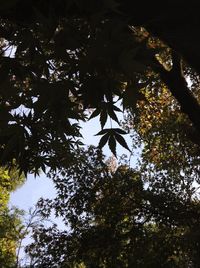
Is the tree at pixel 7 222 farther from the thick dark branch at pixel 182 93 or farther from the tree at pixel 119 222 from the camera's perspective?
the thick dark branch at pixel 182 93

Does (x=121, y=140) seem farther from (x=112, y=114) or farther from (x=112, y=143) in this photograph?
(x=112, y=114)

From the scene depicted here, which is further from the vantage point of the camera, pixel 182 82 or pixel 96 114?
pixel 182 82

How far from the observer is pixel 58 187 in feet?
41.5

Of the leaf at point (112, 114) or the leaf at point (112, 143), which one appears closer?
the leaf at point (112, 114)

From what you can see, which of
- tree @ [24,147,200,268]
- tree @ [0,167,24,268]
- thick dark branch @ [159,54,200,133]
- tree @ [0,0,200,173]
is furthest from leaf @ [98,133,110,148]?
tree @ [0,167,24,268]

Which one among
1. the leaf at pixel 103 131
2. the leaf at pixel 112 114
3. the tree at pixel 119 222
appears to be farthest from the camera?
the tree at pixel 119 222

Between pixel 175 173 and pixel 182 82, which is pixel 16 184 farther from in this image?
pixel 182 82

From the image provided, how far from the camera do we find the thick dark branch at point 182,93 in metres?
7.66

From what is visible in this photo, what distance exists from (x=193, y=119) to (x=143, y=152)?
21.1 ft

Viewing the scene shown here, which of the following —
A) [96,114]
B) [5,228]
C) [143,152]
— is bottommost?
[96,114]

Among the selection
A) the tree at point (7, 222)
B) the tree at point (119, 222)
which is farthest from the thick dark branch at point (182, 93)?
the tree at point (7, 222)

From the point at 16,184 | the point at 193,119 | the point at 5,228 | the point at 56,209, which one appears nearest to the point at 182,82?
the point at 193,119

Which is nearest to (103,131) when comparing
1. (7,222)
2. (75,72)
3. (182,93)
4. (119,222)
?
(75,72)

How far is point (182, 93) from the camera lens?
791cm
